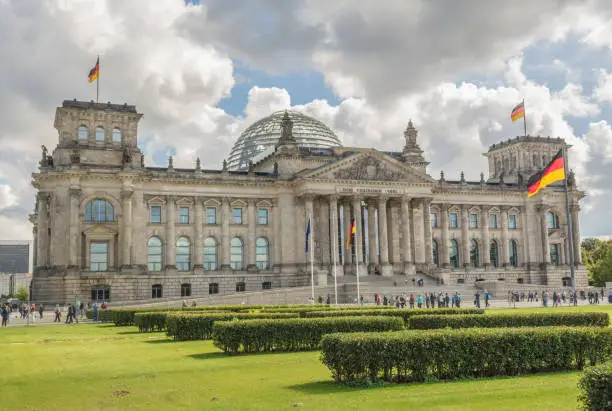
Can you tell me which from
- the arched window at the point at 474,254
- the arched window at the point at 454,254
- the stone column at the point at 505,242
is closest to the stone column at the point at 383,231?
the arched window at the point at 454,254

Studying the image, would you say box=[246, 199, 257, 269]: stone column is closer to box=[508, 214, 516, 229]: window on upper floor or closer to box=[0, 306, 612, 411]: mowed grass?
box=[508, 214, 516, 229]: window on upper floor

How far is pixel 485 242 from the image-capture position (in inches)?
4045

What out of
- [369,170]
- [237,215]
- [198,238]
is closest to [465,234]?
[369,170]

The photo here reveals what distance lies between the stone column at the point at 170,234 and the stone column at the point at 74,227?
10527 mm

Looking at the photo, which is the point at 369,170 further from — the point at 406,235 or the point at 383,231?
the point at 406,235

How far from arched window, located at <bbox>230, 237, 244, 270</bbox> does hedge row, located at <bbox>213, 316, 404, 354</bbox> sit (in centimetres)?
5810

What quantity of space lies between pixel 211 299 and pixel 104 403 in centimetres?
5259

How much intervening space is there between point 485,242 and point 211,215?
41.1 meters

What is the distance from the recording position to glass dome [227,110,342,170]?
4252 inches

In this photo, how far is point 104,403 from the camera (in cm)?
1888

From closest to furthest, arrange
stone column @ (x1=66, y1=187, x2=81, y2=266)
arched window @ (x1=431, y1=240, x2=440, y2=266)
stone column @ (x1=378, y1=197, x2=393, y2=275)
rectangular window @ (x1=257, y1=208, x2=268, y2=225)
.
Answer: stone column @ (x1=66, y1=187, x2=81, y2=266) < stone column @ (x1=378, y1=197, x2=393, y2=275) < rectangular window @ (x1=257, y1=208, x2=268, y2=225) < arched window @ (x1=431, y1=240, x2=440, y2=266)

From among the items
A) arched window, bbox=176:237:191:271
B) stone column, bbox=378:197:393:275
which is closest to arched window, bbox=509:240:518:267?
stone column, bbox=378:197:393:275

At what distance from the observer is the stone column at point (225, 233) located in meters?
88.1

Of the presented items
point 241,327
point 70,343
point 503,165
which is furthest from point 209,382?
point 503,165
